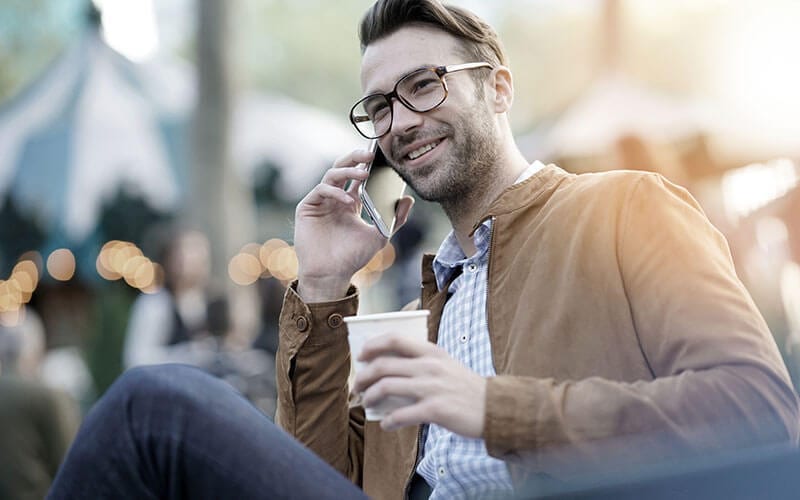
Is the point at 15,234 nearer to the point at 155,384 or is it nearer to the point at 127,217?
the point at 127,217

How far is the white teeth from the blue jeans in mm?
826

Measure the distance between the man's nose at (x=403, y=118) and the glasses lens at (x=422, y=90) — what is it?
1 cm

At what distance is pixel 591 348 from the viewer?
6.52ft

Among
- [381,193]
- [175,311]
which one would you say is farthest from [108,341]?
[381,193]

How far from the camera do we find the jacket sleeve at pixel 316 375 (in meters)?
2.43

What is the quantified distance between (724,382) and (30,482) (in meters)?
3.56

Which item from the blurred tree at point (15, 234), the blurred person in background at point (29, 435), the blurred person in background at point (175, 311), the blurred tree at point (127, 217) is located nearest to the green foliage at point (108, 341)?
the blurred person in background at point (175, 311)

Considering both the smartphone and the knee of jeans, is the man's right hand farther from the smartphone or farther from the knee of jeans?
the knee of jeans

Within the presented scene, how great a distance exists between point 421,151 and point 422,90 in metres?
0.14

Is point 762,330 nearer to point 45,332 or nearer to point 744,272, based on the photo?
point 744,272

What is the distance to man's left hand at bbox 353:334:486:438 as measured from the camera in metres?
1.63

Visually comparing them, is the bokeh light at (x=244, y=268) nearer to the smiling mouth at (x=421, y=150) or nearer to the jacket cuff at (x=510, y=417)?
the smiling mouth at (x=421, y=150)

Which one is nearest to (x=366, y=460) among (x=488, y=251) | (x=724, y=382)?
(x=488, y=251)

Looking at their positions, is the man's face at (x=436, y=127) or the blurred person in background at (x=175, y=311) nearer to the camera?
the man's face at (x=436, y=127)
